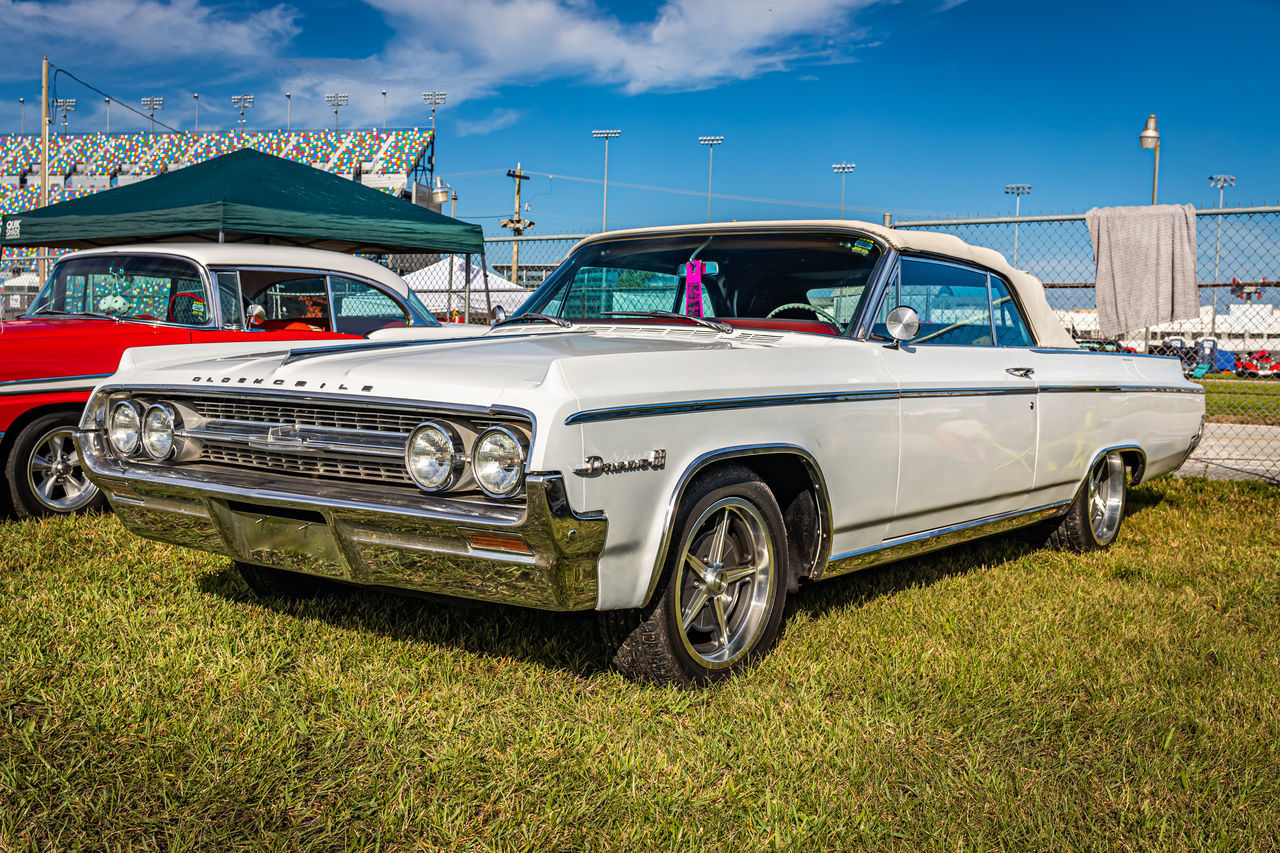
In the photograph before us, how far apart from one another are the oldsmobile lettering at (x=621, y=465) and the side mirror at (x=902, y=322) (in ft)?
4.31

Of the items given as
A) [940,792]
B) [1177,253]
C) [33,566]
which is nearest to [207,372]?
[33,566]

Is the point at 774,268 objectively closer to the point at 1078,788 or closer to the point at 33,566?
the point at 1078,788

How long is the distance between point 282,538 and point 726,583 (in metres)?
1.32

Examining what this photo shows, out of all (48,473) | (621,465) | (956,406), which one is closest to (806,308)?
(956,406)

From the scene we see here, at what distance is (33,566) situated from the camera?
4461 mm

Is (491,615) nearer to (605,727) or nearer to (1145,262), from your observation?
(605,727)

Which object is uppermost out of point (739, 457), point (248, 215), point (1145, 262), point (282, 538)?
point (248, 215)

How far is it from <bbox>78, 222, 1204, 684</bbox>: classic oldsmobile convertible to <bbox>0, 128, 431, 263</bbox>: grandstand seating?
47.6m

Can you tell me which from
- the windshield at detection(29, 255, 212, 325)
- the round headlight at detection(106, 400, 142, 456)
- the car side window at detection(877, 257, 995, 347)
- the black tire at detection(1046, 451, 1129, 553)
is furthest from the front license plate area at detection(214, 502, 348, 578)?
the black tire at detection(1046, 451, 1129, 553)

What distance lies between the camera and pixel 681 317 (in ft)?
13.0

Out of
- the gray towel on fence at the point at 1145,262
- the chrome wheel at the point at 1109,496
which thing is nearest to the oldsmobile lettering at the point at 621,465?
the chrome wheel at the point at 1109,496

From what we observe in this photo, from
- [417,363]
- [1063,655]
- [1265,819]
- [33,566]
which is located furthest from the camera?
[33,566]

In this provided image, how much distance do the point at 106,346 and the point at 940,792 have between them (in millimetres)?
4990

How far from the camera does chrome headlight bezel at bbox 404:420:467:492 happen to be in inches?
105
